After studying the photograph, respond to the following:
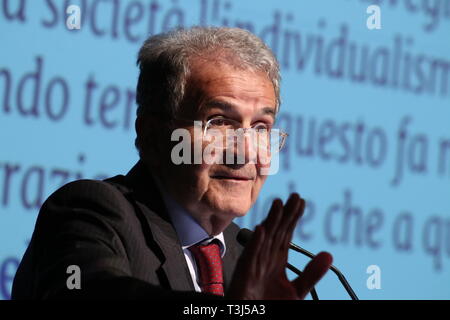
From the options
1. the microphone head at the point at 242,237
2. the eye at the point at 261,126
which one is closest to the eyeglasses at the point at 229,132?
the eye at the point at 261,126

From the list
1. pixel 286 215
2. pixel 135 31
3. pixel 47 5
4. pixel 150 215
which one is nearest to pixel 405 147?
pixel 135 31

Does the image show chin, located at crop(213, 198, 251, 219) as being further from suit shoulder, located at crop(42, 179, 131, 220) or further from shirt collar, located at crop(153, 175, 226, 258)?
suit shoulder, located at crop(42, 179, 131, 220)

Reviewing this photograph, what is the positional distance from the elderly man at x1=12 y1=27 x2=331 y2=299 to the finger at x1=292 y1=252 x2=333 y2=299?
408 mm

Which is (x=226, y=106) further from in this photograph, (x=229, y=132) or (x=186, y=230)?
(x=186, y=230)

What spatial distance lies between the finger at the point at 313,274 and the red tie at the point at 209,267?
583 mm

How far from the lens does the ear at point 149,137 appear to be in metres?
2.03

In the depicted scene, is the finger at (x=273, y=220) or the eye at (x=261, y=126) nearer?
the finger at (x=273, y=220)

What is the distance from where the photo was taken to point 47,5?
2938 millimetres

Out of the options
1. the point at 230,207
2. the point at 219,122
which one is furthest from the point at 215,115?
the point at 230,207

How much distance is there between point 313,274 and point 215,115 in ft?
2.33

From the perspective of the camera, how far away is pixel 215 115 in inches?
75.9

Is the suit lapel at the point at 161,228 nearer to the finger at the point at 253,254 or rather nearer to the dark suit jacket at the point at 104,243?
the dark suit jacket at the point at 104,243
